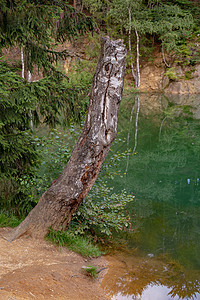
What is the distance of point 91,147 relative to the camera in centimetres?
382

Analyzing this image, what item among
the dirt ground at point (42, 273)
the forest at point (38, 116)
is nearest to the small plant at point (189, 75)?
the forest at point (38, 116)

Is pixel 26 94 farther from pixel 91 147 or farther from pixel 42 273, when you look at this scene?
pixel 42 273

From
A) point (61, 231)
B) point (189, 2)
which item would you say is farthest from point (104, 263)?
point (189, 2)

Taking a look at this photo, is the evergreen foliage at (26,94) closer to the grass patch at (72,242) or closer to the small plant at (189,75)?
the grass patch at (72,242)

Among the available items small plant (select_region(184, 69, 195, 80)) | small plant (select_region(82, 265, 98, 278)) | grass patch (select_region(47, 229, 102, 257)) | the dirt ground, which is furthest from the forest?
small plant (select_region(184, 69, 195, 80))

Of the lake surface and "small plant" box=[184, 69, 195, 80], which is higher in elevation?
"small plant" box=[184, 69, 195, 80]

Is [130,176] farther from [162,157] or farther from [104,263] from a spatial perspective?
[104,263]

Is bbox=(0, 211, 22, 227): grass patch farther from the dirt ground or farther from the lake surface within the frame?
the lake surface

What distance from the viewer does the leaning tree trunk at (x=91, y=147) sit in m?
3.73

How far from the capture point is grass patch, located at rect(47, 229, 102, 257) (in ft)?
13.9

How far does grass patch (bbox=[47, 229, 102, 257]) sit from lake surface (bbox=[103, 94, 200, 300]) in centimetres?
36

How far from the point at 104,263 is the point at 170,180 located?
5169mm

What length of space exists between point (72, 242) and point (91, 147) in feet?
5.29

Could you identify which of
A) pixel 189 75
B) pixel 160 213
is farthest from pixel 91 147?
pixel 189 75
